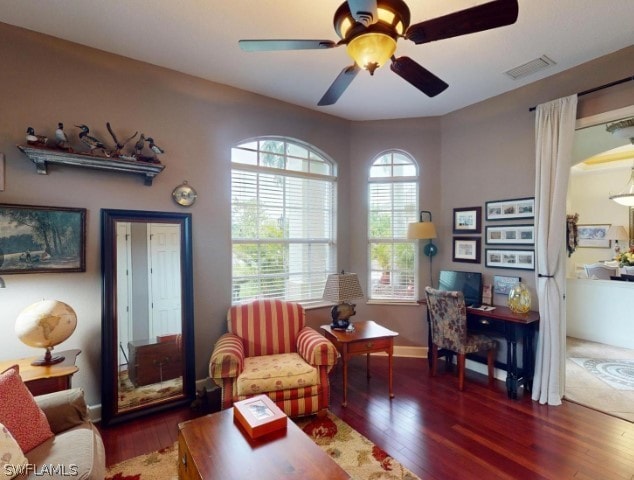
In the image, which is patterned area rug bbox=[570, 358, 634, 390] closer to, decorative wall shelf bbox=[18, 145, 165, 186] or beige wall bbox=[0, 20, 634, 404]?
beige wall bbox=[0, 20, 634, 404]

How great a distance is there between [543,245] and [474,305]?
923 mm

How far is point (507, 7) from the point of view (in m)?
1.41

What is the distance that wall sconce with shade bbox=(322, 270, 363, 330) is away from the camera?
10.4 feet

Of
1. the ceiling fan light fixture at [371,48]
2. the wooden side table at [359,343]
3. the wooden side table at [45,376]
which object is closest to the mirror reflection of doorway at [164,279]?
the wooden side table at [45,376]

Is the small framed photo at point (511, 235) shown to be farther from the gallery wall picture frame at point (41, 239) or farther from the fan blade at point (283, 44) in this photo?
the gallery wall picture frame at point (41, 239)

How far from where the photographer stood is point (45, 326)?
2062mm

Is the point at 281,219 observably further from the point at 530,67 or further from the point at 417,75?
the point at 530,67

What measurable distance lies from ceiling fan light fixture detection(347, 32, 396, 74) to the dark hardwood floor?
2472 mm

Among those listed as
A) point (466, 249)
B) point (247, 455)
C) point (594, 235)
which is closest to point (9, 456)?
point (247, 455)

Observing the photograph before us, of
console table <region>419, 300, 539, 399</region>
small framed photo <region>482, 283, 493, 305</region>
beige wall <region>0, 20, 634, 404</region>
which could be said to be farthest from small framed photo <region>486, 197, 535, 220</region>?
console table <region>419, 300, 539, 399</region>

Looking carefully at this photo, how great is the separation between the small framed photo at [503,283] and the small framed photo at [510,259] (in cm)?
12

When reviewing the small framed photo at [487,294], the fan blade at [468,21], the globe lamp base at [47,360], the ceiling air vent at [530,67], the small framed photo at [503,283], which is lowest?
the globe lamp base at [47,360]

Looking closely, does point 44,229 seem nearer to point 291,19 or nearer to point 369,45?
point 291,19

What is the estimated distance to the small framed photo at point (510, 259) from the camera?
3.26 meters
